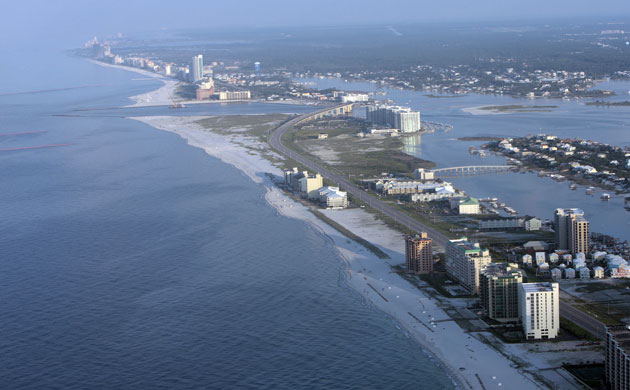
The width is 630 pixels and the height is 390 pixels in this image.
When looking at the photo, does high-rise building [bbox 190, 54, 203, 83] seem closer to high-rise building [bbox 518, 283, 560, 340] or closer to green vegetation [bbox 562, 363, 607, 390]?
high-rise building [bbox 518, 283, 560, 340]

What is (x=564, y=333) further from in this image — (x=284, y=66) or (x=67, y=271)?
(x=284, y=66)

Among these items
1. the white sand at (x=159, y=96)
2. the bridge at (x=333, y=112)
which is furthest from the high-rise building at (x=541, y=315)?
the white sand at (x=159, y=96)

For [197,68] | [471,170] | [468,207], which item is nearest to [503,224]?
[468,207]

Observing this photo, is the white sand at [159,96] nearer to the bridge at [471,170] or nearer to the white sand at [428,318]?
the bridge at [471,170]

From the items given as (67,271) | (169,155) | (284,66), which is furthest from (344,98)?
(67,271)

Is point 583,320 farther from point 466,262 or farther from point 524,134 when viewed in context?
point 524,134
